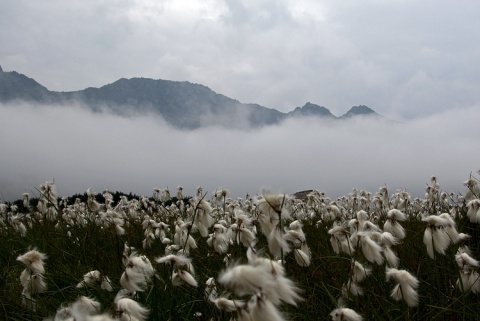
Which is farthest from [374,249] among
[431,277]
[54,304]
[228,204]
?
[228,204]

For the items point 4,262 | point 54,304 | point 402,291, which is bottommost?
point 4,262

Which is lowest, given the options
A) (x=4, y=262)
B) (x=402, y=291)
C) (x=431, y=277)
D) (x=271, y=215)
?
(x=4, y=262)

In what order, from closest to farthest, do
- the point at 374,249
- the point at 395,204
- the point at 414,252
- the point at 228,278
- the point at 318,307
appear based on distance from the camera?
the point at 228,278 < the point at 374,249 < the point at 318,307 < the point at 414,252 < the point at 395,204

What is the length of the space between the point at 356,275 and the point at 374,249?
0.93 ft

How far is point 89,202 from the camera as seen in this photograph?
750 cm

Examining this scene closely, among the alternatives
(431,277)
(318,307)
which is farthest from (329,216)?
(318,307)

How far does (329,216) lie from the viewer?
8844 mm

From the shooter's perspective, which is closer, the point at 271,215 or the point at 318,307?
the point at 271,215

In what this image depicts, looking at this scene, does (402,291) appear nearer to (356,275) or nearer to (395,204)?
(356,275)

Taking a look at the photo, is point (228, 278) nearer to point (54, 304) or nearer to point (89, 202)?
point (54, 304)

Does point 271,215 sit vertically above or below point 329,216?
above

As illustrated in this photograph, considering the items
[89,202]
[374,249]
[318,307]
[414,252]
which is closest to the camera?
[374,249]

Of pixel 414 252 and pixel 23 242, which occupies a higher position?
pixel 414 252

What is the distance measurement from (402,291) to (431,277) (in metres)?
1.93
